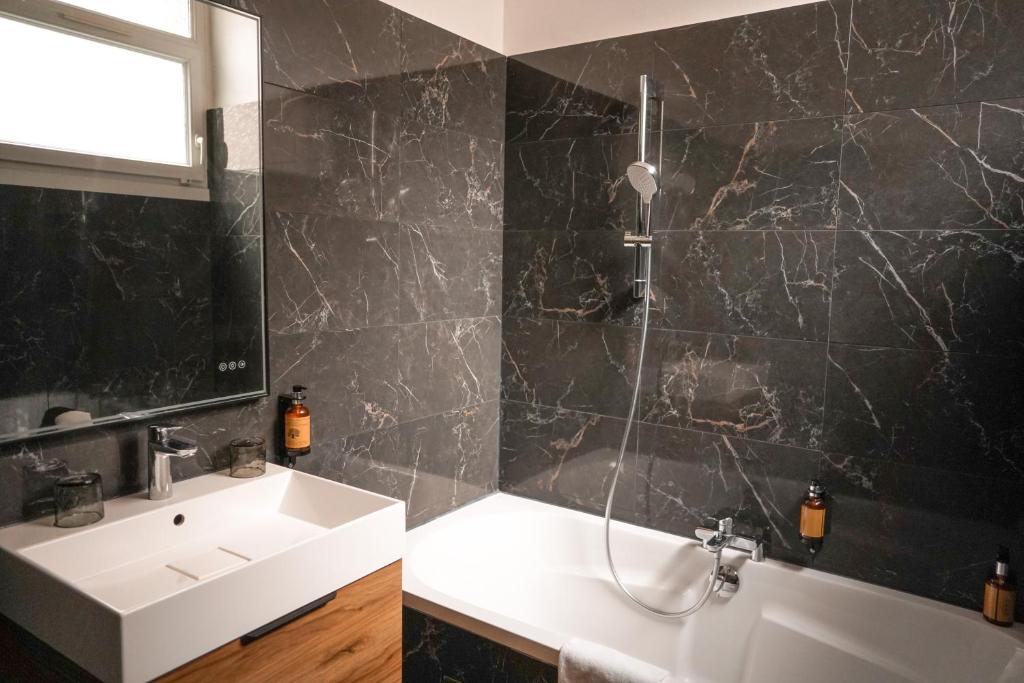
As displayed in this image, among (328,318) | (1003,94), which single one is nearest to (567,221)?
(328,318)

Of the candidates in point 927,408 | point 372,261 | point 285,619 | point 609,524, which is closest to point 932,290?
point 927,408

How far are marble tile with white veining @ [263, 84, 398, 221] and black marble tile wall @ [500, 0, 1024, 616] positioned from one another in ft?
2.29

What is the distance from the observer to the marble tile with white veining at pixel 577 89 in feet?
8.28

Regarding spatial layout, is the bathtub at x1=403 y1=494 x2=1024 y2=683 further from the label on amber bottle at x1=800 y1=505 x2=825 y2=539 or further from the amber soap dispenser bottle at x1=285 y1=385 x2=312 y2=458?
the amber soap dispenser bottle at x1=285 y1=385 x2=312 y2=458

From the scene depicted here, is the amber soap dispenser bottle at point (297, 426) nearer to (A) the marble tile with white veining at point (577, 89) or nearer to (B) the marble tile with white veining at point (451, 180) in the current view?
(B) the marble tile with white veining at point (451, 180)

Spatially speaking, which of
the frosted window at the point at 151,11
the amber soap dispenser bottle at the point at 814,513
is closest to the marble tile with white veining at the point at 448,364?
the frosted window at the point at 151,11

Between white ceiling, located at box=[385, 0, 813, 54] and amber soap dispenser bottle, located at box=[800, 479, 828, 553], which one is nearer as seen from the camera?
amber soap dispenser bottle, located at box=[800, 479, 828, 553]

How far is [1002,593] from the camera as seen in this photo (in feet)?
6.31

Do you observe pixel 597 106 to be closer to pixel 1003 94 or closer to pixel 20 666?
pixel 1003 94

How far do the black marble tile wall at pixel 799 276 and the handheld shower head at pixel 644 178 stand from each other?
21 cm

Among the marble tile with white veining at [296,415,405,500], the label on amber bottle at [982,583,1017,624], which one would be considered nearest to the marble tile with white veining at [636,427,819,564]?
the label on amber bottle at [982,583,1017,624]

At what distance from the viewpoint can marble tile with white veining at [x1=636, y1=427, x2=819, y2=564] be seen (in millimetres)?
2305

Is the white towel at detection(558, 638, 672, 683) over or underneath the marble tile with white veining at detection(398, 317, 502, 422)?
underneath

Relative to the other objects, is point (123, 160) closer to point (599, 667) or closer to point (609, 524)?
point (599, 667)
